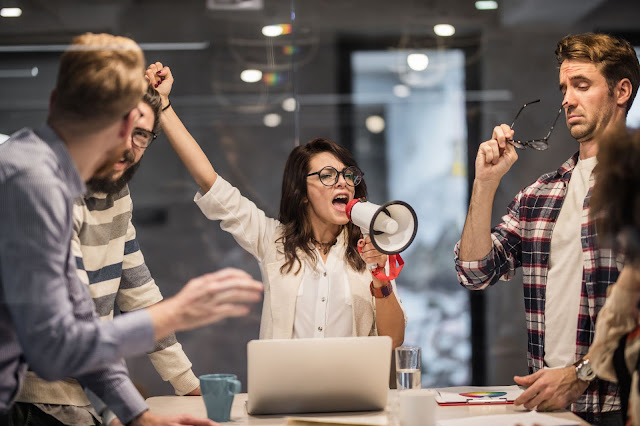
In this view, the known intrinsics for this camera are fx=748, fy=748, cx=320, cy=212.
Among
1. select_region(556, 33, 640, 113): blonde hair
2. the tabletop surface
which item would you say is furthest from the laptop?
select_region(556, 33, 640, 113): blonde hair

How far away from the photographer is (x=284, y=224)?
283 centimetres

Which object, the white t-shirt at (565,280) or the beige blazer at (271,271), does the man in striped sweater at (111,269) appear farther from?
the white t-shirt at (565,280)

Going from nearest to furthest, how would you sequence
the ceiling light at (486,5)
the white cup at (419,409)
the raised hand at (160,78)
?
1. the white cup at (419,409)
2. the raised hand at (160,78)
3. the ceiling light at (486,5)

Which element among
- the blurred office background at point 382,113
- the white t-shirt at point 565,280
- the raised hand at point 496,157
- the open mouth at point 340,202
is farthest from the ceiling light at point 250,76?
the white t-shirt at point 565,280

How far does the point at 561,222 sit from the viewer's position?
2.52m

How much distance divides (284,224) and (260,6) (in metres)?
1.16

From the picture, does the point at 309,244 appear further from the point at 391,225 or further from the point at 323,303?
the point at 391,225

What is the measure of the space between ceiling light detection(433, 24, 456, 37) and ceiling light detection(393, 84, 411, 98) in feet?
1.04

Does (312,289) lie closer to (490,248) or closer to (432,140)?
(490,248)

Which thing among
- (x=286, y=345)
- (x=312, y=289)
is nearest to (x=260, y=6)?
(x=312, y=289)

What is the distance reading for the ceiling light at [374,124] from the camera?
3908 mm

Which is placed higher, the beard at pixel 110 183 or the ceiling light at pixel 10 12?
the ceiling light at pixel 10 12

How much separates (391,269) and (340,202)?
0.39 m

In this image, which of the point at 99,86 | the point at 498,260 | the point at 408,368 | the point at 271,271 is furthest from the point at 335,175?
the point at 99,86
